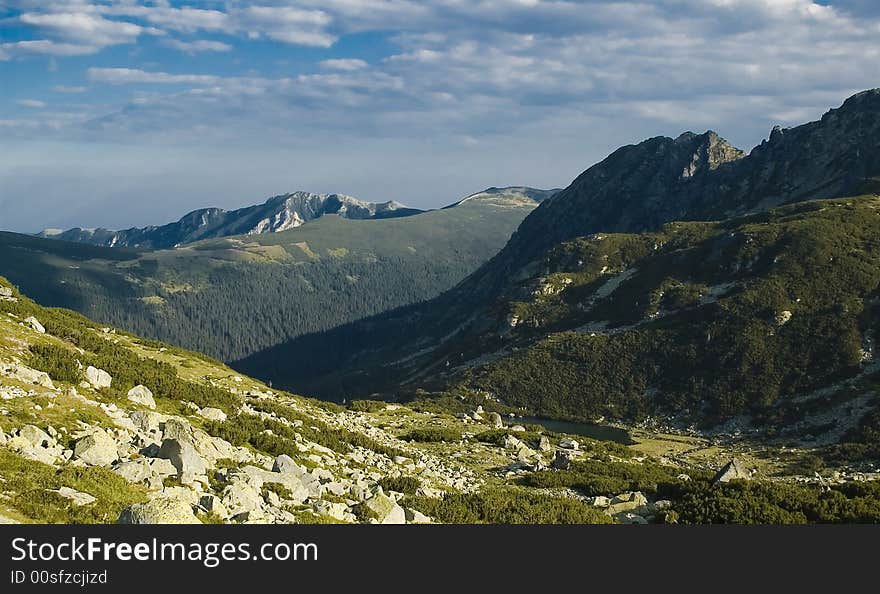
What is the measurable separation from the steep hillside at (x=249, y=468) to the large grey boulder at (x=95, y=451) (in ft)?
0.16

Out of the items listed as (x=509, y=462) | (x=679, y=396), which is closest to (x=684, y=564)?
(x=509, y=462)

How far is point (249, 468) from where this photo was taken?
2856 cm

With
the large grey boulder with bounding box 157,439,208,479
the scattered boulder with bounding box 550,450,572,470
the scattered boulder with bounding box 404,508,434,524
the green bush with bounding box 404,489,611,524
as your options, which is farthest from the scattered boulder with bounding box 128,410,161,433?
the scattered boulder with bounding box 550,450,572,470

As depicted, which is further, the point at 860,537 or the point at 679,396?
the point at 679,396

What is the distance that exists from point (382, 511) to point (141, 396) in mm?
17543

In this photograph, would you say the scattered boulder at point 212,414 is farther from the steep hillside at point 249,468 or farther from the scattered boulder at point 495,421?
the scattered boulder at point 495,421

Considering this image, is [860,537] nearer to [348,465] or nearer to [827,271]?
[348,465]

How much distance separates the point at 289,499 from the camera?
1037 inches

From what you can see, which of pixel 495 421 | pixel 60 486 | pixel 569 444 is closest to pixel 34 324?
pixel 60 486

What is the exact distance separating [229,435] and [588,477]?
859 inches

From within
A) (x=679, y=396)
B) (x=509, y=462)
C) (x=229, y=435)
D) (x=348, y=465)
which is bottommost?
(x=679, y=396)

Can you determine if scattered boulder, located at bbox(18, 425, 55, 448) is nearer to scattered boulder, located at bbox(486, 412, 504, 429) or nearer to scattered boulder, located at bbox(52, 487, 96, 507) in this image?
scattered boulder, located at bbox(52, 487, 96, 507)

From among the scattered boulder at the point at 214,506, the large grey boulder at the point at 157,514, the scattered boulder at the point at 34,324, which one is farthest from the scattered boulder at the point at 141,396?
the large grey boulder at the point at 157,514

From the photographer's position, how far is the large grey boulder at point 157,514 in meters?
18.5
